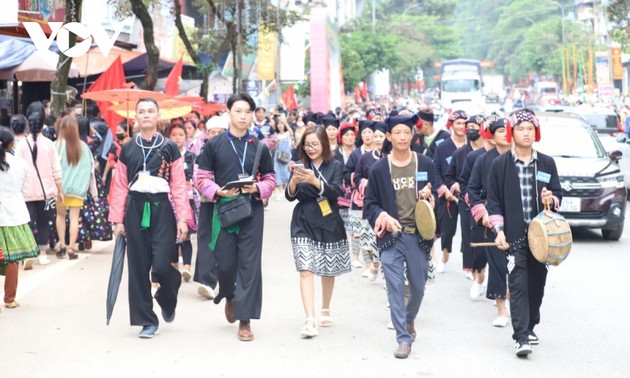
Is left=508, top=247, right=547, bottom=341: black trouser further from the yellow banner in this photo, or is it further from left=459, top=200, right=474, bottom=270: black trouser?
the yellow banner

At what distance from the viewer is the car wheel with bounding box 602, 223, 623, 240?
15107 mm

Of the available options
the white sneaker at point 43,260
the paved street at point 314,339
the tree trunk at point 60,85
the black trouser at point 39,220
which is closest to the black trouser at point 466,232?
the paved street at point 314,339

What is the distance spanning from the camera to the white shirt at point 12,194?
9.70 meters

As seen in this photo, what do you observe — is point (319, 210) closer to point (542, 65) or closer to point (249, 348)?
point (249, 348)

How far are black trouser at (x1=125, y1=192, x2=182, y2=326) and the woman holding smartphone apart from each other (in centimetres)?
101

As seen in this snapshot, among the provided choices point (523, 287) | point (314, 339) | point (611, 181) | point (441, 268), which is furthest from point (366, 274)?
point (611, 181)

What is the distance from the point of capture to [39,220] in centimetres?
1255

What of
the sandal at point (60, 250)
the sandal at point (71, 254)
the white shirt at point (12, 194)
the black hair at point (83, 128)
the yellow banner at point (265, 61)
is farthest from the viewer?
the yellow banner at point (265, 61)

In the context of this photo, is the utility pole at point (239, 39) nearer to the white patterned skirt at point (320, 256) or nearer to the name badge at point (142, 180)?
the white patterned skirt at point (320, 256)

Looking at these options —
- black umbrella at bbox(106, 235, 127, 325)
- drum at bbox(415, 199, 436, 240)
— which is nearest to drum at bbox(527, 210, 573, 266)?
drum at bbox(415, 199, 436, 240)

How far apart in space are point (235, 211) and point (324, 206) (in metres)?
0.85

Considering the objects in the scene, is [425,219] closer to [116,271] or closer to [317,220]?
[317,220]

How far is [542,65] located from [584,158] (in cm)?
10424

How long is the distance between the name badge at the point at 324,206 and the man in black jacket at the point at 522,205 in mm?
1398
